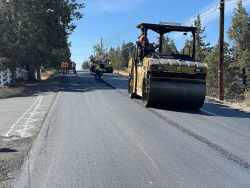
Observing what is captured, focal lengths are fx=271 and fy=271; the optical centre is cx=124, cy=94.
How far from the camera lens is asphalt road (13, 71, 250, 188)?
13.4ft

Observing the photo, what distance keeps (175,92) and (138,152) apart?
16.4ft

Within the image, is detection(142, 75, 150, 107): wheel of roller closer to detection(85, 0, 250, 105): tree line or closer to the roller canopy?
the roller canopy

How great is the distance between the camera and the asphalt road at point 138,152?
13.4 feet

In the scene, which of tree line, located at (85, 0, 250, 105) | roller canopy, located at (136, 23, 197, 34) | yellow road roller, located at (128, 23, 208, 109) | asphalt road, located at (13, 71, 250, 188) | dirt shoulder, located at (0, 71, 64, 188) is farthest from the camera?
tree line, located at (85, 0, 250, 105)

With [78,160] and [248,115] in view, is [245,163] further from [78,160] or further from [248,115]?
[248,115]

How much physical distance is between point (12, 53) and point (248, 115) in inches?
690

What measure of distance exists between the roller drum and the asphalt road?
122cm

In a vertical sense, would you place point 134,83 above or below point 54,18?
below

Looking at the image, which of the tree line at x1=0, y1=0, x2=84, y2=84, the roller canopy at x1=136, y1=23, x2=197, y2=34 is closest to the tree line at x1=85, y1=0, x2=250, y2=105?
the tree line at x1=0, y1=0, x2=84, y2=84

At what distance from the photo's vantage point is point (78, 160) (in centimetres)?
489

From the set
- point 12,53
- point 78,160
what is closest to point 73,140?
point 78,160

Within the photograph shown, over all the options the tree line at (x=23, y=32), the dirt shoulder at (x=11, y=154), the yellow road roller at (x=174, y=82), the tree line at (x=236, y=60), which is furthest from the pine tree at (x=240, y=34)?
the dirt shoulder at (x=11, y=154)

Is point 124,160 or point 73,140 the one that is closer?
point 124,160

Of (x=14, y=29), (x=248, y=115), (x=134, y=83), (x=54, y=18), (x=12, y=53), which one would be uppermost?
(x=54, y=18)
